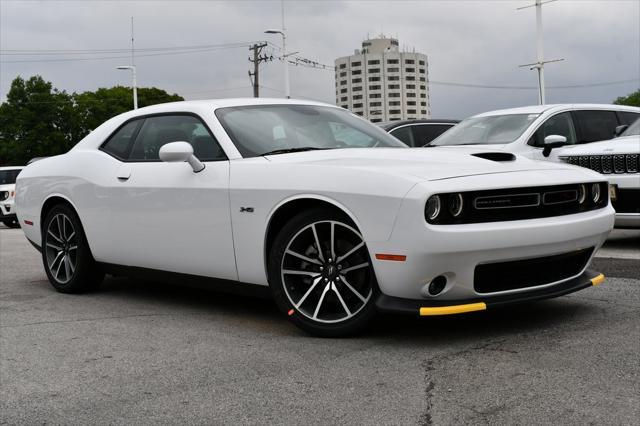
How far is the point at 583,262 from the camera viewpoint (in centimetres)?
469

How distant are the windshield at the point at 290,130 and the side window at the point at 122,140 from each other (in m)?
0.99

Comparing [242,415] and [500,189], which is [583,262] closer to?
[500,189]

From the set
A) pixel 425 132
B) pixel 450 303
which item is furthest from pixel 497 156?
pixel 425 132

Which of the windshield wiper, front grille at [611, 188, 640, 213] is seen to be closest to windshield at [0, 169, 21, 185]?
front grille at [611, 188, 640, 213]

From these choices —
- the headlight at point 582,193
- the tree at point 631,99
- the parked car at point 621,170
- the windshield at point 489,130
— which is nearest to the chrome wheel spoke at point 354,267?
the headlight at point 582,193

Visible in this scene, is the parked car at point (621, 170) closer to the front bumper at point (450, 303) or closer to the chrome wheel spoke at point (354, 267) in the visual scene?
the front bumper at point (450, 303)

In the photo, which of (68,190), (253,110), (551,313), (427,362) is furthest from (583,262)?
(68,190)

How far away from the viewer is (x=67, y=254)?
645 cm

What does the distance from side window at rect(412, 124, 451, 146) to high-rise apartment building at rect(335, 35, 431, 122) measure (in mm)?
55821

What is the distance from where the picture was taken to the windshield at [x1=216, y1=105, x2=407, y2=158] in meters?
5.07

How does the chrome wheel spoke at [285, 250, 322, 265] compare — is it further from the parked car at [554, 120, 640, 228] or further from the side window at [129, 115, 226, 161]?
the parked car at [554, 120, 640, 228]

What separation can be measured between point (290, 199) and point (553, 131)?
5.95m

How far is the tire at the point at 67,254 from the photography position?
247 inches

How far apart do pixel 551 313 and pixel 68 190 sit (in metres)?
3.78
